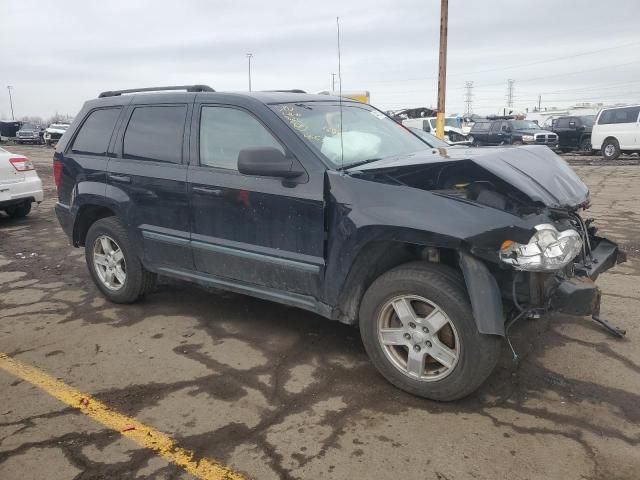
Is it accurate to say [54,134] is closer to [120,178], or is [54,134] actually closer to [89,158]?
[89,158]

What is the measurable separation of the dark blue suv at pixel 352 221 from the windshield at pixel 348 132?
0.06 feet

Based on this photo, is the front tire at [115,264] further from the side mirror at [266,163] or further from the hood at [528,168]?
the hood at [528,168]

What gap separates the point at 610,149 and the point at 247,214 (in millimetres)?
19492

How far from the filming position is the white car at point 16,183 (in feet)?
27.6

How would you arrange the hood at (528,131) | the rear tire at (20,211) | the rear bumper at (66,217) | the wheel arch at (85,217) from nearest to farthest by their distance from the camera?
the wheel arch at (85,217), the rear bumper at (66,217), the rear tire at (20,211), the hood at (528,131)

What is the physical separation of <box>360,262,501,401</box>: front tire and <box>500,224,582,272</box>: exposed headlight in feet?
1.07

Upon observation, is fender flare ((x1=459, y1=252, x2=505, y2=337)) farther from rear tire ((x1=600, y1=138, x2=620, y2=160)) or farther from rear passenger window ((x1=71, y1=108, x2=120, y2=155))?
rear tire ((x1=600, y1=138, x2=620, y2=160))

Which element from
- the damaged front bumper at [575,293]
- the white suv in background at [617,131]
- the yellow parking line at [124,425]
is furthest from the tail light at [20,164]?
the white suv in background at [617,131]

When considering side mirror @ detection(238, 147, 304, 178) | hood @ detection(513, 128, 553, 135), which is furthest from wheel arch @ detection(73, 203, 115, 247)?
hood @ detection(513, 128, 553, 135)

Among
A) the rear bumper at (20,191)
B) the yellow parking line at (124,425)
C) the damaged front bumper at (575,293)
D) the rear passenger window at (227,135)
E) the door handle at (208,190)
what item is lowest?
the yellow parking line at (124,425)

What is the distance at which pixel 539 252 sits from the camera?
2809mm

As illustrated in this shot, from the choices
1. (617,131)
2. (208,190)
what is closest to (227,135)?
(208,190)

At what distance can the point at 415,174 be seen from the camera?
308 cm

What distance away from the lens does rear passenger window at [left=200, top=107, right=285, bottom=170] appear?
3773 millimetres
